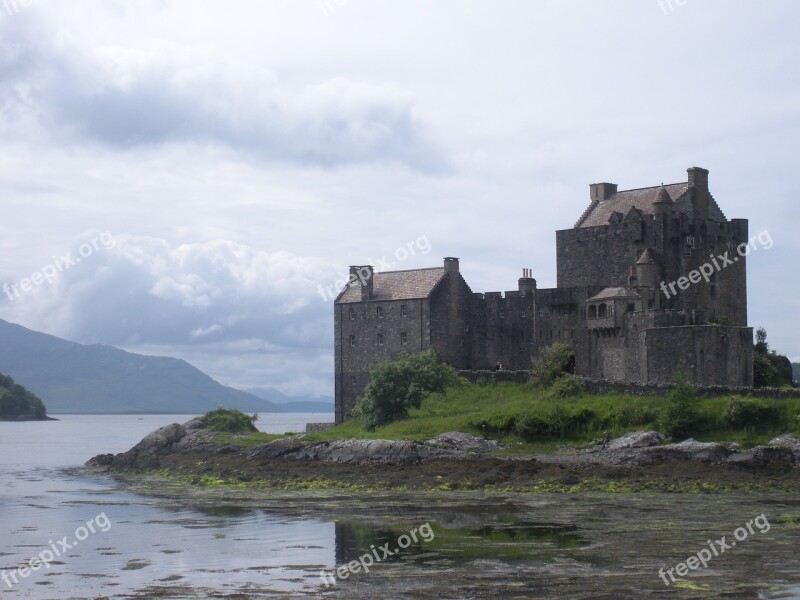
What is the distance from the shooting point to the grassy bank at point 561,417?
50.3 m

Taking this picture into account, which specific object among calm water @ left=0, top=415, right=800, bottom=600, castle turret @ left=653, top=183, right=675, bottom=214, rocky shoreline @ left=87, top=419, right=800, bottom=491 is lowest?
calm water @ left=0, top=415, right=800, bottom=600

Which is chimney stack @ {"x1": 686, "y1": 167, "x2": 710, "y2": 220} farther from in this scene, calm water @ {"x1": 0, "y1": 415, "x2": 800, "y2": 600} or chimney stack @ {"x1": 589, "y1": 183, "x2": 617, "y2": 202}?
calm water @ {"x1": 0, "y1": 415, "x2": 800, "y2": 600}

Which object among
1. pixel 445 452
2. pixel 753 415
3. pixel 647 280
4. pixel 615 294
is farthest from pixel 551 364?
pixel 753 415

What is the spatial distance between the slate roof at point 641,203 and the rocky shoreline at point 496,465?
791 inches

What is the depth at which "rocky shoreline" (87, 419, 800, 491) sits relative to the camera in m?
46.5

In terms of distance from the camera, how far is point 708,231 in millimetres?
67312

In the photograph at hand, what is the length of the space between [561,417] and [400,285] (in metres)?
21.5

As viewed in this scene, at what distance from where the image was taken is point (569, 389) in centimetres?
5888

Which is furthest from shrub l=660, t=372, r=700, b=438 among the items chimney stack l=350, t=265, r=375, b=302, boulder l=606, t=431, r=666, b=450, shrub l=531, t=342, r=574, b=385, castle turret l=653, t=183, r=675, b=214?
chimney stack l=350, t=265, r=375, b=302

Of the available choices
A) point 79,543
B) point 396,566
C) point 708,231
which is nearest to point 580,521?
point 396,566

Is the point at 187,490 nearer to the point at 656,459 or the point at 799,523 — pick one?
the point at 656,459

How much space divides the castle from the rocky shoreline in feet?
29.5

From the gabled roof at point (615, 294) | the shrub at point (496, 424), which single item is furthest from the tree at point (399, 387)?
the gabled roof at point (615, 294)

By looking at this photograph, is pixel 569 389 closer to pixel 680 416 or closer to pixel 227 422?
pixel 680 416
